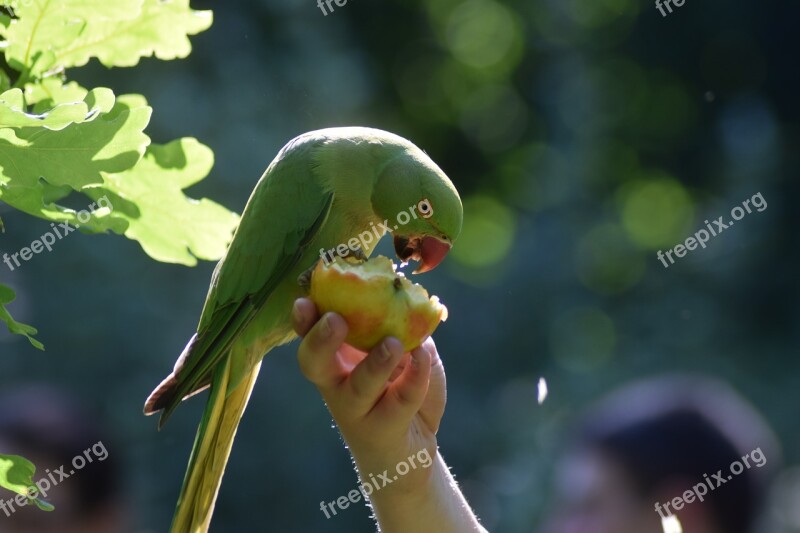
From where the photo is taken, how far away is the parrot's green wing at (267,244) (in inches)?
71.0

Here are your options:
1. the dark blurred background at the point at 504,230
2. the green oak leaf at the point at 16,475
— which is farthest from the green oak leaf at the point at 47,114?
the dark blurred background at the point at 504,230

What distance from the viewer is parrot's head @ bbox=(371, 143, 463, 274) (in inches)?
73.1

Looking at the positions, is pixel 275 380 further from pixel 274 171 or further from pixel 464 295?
pixel 274 171

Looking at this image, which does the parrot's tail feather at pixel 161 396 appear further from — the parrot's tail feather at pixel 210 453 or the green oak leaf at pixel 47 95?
the green oak leaf at pixel 47 95

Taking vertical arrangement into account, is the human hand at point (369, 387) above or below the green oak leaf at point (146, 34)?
below

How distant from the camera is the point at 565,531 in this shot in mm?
2359

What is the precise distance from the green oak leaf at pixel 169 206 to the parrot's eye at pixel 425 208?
60 centimetres

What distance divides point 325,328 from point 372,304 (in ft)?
0.33

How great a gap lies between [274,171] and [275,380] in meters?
2.82

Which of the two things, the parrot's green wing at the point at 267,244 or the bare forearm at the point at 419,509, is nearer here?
the bare forearm at the point at 419,509

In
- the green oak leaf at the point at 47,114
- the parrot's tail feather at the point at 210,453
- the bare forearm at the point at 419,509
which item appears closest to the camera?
the green oak leaf at the point at 47,114

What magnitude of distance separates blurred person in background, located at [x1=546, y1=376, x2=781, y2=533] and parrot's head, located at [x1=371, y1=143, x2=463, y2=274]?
84 cm

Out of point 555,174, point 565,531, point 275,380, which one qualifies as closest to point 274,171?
point 565,531

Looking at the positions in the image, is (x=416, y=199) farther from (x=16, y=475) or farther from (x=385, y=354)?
(x=16, y=475)
